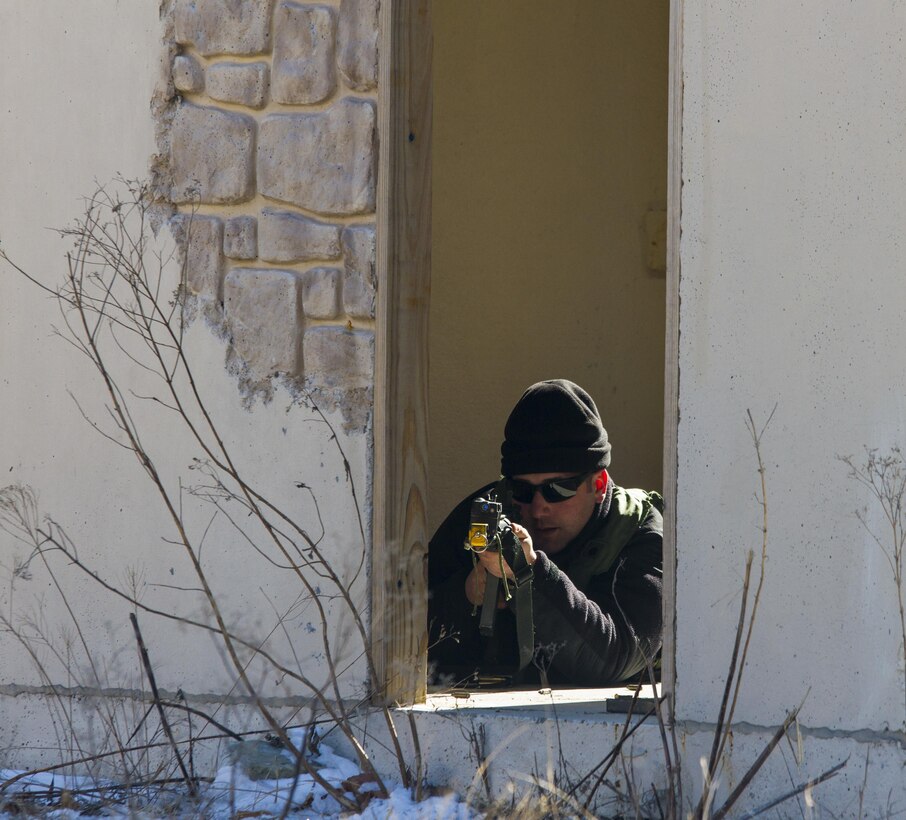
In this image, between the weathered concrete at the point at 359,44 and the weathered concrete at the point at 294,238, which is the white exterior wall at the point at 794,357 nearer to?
the weathered concrete at the point at 359,44

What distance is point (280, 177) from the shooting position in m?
3.38

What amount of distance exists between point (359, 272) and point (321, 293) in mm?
113

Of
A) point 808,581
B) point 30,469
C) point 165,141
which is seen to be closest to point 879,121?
point 808,581

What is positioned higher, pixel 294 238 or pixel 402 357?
pixel 294 238

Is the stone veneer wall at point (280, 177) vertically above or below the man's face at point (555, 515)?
above

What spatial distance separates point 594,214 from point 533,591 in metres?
2.48

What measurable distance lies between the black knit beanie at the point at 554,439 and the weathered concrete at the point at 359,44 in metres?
1.31

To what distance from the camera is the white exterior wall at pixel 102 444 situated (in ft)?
10.9

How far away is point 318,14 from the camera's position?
3369 mm

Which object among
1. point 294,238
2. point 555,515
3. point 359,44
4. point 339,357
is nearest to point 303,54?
point 359,44

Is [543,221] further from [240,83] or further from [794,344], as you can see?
[794,344]

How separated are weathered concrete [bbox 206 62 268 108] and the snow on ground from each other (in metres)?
1.61

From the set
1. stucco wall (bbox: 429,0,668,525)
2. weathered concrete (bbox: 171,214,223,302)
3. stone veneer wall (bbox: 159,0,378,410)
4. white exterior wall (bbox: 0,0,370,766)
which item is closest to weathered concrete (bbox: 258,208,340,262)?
stone veneer wall (bbox: 159,0,378,410)

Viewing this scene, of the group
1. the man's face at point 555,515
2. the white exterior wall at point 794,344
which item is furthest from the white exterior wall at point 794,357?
the man's face at point 555,515
